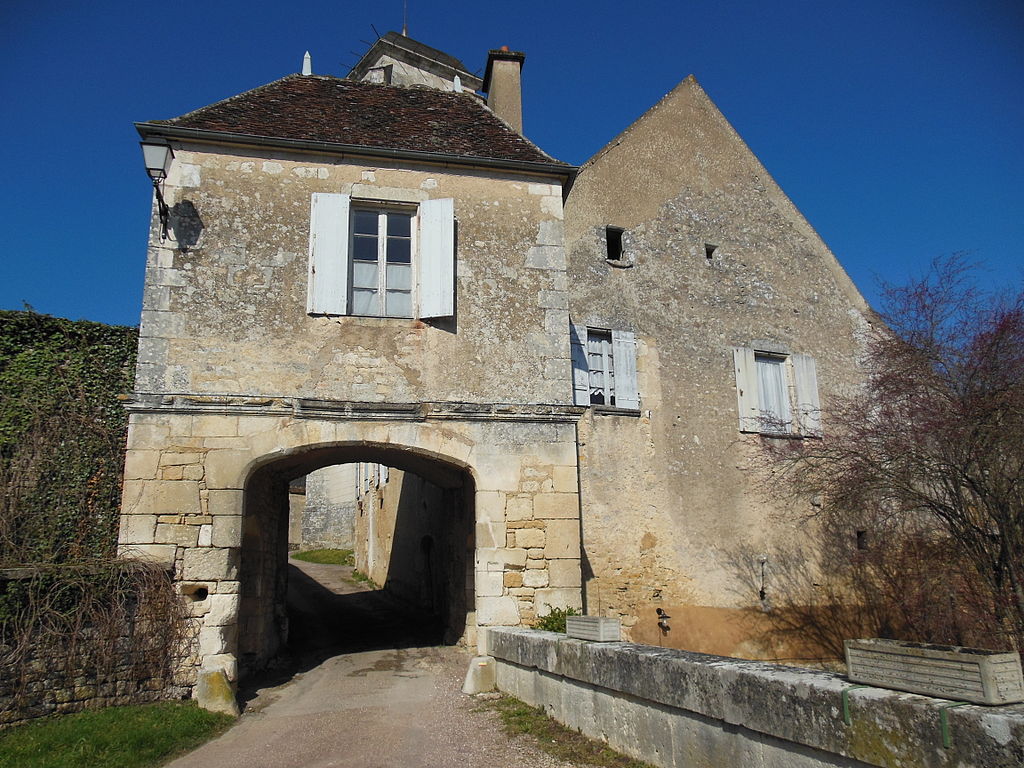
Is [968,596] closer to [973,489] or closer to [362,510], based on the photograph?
[973,489]

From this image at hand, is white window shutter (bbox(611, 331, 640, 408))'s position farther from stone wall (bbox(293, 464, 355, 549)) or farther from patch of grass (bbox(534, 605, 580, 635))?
stone wall (bbox(293, 464, 355, 549))

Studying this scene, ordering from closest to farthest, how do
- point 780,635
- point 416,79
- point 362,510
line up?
point 780,635
point 416,79
point 362,510

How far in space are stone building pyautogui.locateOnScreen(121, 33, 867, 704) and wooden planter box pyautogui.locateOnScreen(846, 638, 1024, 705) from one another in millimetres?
4495

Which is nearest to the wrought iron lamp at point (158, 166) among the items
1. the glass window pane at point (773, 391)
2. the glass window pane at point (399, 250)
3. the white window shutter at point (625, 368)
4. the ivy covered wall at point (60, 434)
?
the ivy covered wall at point (60, 434)

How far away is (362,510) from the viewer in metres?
20.1

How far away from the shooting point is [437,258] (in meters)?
7.86

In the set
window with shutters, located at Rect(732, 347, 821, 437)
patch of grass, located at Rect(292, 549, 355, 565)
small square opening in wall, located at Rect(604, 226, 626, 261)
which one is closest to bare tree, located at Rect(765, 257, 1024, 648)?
window with shutters, located at Rect(732, 347, 821, 437)

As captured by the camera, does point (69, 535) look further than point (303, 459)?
No

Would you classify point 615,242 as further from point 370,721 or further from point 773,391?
point 370,721

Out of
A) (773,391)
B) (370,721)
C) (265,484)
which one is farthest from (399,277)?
(773,391)

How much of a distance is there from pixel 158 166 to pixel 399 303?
103 inches

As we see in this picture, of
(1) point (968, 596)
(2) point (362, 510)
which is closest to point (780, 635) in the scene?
(1) point (968, 596)

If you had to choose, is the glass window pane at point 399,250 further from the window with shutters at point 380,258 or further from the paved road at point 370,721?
the paved road at point 370,721

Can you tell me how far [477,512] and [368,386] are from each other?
1.65 m
